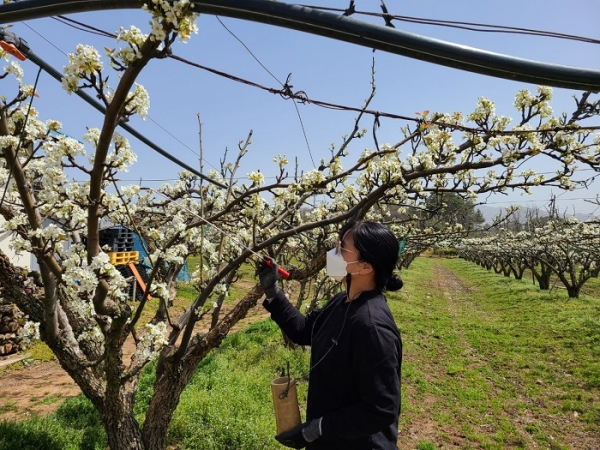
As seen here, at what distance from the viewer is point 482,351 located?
31.2 ft

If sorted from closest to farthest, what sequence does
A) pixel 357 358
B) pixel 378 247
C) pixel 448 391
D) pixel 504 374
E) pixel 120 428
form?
pixel 357 358 → pixel 378 247 → pixel 120 428 → pixel 448 391 → pixel 504 374

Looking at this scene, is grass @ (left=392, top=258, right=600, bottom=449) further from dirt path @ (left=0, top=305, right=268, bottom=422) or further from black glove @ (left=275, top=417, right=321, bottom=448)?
dirt path @ (left=0, top=305, right=268, bottom=422)

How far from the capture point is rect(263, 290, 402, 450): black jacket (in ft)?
5.61

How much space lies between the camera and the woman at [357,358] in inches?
67.7

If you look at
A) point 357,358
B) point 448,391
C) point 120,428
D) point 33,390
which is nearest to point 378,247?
point 357,358

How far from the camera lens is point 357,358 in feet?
5.87

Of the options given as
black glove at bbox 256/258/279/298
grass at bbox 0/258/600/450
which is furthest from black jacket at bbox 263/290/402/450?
grass at bbox 0/258/600/450

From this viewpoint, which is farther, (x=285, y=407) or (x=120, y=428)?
(x=120, y=428)

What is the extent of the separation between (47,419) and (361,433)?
5.39m

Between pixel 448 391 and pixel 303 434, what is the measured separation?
20.6 ft

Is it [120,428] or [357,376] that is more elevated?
[357,376]

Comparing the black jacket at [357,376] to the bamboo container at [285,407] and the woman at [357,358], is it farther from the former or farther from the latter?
the bamboo container at [285,407]

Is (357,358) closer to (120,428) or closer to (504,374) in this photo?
(120,428)

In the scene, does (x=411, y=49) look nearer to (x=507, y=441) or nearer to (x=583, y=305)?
(x=507, y=441)
